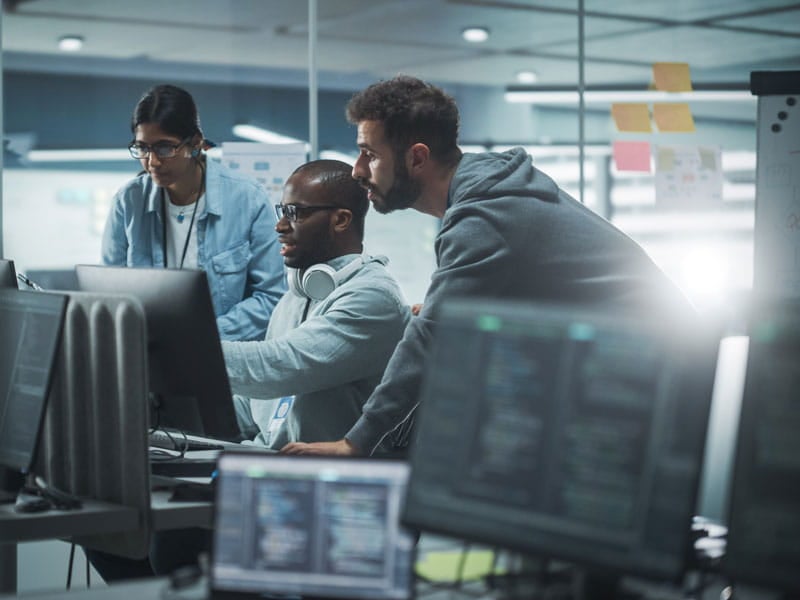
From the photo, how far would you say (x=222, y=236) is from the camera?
3.38m

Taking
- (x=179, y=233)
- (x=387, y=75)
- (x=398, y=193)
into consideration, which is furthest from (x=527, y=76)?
(x=398, y=193)

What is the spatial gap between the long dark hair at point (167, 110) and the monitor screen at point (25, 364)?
1107mm

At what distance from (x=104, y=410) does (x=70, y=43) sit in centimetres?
524

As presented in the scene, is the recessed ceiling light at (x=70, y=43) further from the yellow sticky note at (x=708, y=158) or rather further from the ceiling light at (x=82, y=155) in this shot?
the yellow sticky note at (x=708, y=158)

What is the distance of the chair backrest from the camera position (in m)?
2.09

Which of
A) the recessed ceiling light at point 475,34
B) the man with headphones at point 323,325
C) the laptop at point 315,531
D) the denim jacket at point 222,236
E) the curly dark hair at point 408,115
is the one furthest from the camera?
the recessed ceiling light at point 475,34

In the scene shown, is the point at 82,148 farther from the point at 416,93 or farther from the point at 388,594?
the point at 388,594

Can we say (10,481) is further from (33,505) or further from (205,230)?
(205,230)

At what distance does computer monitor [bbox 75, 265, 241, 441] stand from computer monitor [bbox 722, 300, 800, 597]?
3.58ft

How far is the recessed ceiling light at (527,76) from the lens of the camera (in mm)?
7879

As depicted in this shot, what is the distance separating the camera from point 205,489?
7.39 feet

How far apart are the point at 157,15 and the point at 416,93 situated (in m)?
3.92

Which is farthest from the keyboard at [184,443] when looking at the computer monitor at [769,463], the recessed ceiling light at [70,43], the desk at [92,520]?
the recessed ceiling light at [70,43]

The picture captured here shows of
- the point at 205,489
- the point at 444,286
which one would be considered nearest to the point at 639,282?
the point at 444,286
